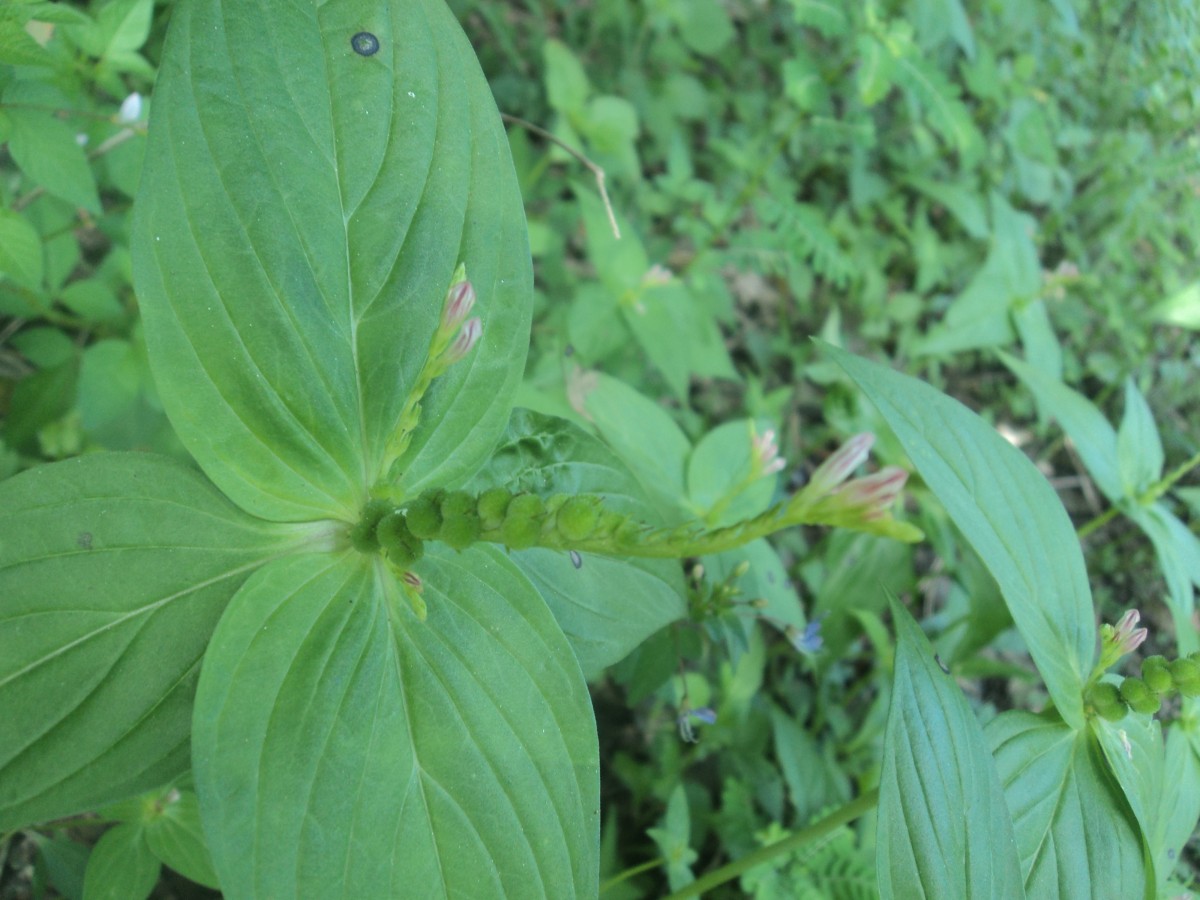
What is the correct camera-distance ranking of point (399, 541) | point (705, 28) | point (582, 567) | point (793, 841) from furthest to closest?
point (705, 28), point (793, 841), point (582, 567), point (399, 541)

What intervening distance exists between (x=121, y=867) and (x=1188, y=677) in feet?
5.07

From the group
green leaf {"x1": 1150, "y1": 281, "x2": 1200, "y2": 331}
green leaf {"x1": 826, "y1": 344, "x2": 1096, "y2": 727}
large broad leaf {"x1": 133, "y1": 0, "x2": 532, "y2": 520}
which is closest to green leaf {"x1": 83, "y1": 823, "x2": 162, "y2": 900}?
large broad leaf {"x1": 133, "y1": 0, "x2": 532, "y2": 520}

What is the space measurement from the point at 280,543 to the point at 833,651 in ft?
5.17

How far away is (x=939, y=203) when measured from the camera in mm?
Result: 3260

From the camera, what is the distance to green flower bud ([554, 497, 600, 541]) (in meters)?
0.72

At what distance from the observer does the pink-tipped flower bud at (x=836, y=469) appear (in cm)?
70

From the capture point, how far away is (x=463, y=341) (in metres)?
0.92

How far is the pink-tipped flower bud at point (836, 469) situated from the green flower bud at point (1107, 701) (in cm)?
80

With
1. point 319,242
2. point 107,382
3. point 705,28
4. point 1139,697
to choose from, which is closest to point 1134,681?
point 1139,697

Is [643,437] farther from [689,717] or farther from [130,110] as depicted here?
[130,110]

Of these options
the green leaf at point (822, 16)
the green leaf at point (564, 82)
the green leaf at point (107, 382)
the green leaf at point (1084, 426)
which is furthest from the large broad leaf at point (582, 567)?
the green leaf at point (822, 16)

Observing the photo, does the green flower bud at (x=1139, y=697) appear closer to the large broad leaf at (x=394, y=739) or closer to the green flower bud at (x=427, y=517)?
the large broad leaf at (x=394, y=739)

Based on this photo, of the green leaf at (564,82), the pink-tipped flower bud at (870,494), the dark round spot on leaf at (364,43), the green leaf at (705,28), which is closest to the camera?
the pink-tipped flower bud at (870,494)

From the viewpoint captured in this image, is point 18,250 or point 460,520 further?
point 18,250
